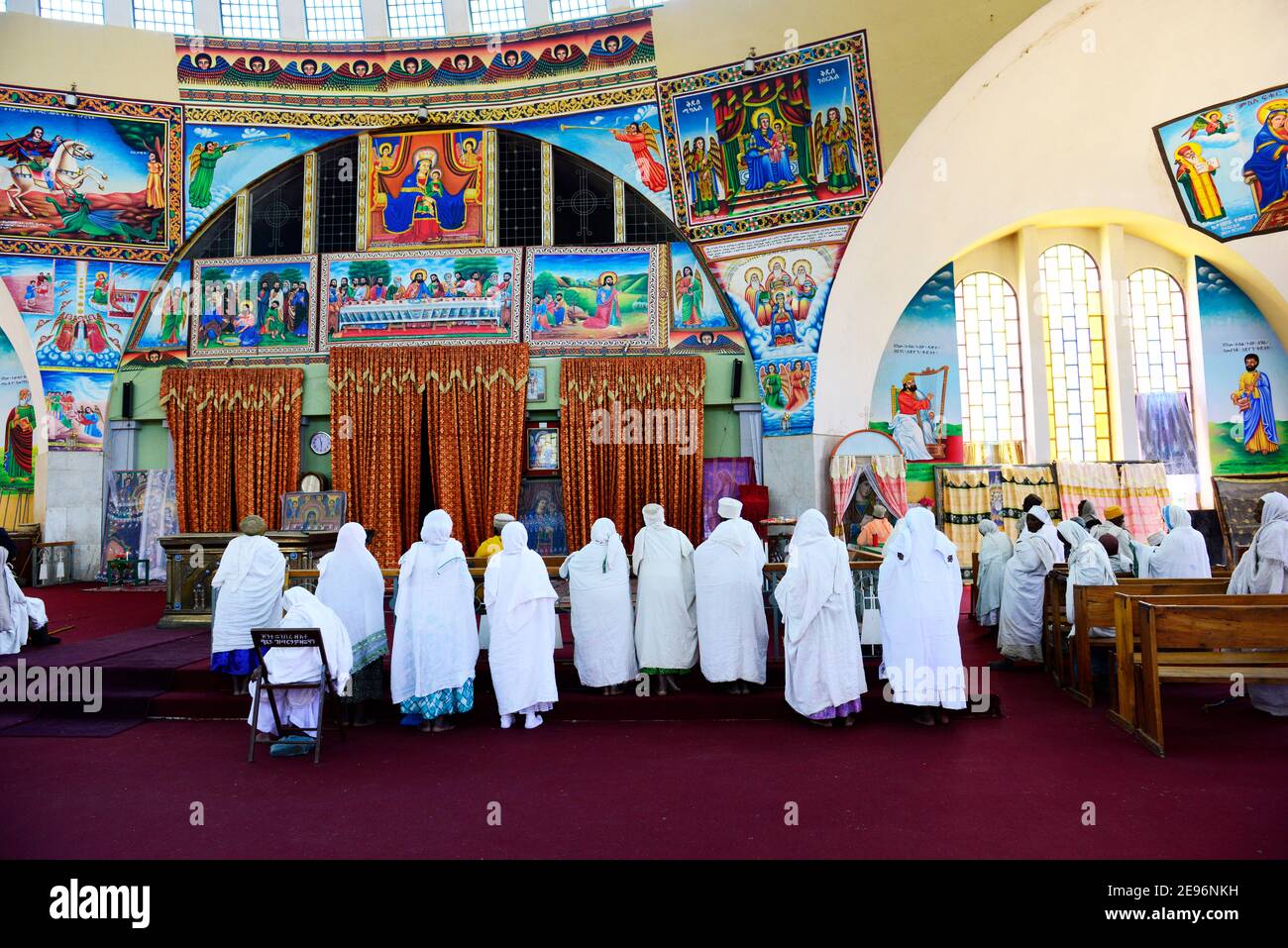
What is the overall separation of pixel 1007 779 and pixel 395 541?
35.5 ft

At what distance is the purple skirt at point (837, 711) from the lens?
550 centimetres

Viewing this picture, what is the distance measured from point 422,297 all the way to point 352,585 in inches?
349

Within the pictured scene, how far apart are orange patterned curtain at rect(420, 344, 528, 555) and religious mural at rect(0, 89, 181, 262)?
519 cm

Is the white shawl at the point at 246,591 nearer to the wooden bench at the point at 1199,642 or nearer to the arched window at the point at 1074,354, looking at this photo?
the wooden bench at the point at 1199,642

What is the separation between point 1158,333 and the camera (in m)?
14.5

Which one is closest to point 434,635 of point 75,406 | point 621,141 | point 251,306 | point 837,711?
point 837,711

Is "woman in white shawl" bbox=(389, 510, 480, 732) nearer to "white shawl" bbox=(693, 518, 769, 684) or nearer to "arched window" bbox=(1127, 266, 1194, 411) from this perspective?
"white shawl" bbox=(693, 518, 769, 684)

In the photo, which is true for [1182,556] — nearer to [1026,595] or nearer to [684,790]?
[1026,595]

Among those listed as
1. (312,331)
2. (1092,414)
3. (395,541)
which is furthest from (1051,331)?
(312,331)

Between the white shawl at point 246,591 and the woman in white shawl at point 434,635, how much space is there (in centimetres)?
132

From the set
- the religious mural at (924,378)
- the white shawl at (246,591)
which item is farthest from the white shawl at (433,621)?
the religious mural at (924,378)

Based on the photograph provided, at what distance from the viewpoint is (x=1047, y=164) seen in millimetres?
13242

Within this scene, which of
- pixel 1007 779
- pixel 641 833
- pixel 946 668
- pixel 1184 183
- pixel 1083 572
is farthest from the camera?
pixel 1184 183

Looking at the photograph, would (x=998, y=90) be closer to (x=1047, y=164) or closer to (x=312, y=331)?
(x=1047, y=164)
